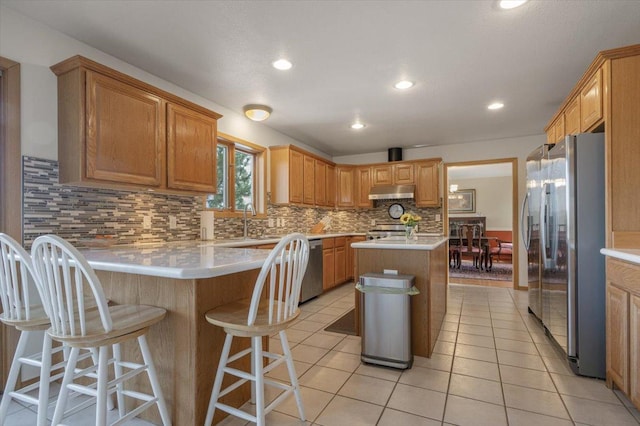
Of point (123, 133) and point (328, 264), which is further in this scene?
point (328, 264)

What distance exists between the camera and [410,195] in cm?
543

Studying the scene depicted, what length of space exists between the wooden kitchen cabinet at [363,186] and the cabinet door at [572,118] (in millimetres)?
3354

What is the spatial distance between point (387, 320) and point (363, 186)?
3.88m

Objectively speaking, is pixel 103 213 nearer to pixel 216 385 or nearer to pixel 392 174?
pixel 216 385

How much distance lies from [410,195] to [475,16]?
3491 mm

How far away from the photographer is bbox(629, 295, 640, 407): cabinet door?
1.72 m

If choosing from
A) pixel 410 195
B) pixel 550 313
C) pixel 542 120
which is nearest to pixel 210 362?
pixel 550 313

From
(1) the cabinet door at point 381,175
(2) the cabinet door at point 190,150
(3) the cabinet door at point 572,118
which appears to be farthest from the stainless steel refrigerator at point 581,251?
(1) the cabinet door at point 381,175

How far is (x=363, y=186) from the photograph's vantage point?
6.04 m

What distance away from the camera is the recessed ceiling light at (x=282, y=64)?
2709 millimetres

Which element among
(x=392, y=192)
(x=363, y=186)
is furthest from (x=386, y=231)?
(x=363, y=186)

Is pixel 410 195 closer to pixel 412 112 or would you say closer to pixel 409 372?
pixel 412 112

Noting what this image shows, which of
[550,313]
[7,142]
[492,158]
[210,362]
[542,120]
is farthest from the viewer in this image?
[492,158]

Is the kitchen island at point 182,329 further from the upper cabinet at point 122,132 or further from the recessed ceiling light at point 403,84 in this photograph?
the recessed ceiling light at point 403,84
